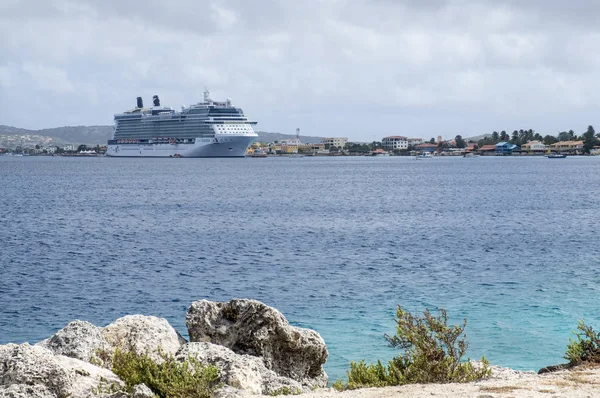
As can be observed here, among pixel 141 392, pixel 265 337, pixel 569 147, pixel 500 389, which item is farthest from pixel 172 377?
pixel 569 147

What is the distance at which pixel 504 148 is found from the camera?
192625 millimetres

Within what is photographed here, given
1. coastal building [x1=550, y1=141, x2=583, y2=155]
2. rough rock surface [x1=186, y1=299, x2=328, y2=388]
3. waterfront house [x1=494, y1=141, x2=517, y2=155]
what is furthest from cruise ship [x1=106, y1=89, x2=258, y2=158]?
rough rock surface [x1=186, y1=299, x2=328, y2=388]

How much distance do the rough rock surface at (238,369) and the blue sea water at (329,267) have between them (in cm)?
345

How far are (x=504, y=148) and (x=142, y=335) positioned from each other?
193476 mm

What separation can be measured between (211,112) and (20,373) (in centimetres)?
11480

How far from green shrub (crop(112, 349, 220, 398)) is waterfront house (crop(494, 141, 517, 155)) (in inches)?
7592

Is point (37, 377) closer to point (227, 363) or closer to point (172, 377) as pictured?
point (172, 377)

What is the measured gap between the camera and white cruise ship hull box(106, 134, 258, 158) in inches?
4884

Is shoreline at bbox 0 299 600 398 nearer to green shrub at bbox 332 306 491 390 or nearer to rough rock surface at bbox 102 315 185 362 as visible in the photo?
rough rock surface at bbox 102 315 185 362

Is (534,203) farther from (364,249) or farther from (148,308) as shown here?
(148,308)

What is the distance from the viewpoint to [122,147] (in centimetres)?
14138

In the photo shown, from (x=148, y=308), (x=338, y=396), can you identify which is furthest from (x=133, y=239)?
(x=338, y=396)

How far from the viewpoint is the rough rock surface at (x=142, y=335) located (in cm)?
764

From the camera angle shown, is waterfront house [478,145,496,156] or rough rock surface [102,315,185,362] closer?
rough rock surface [102,315,185,362]
